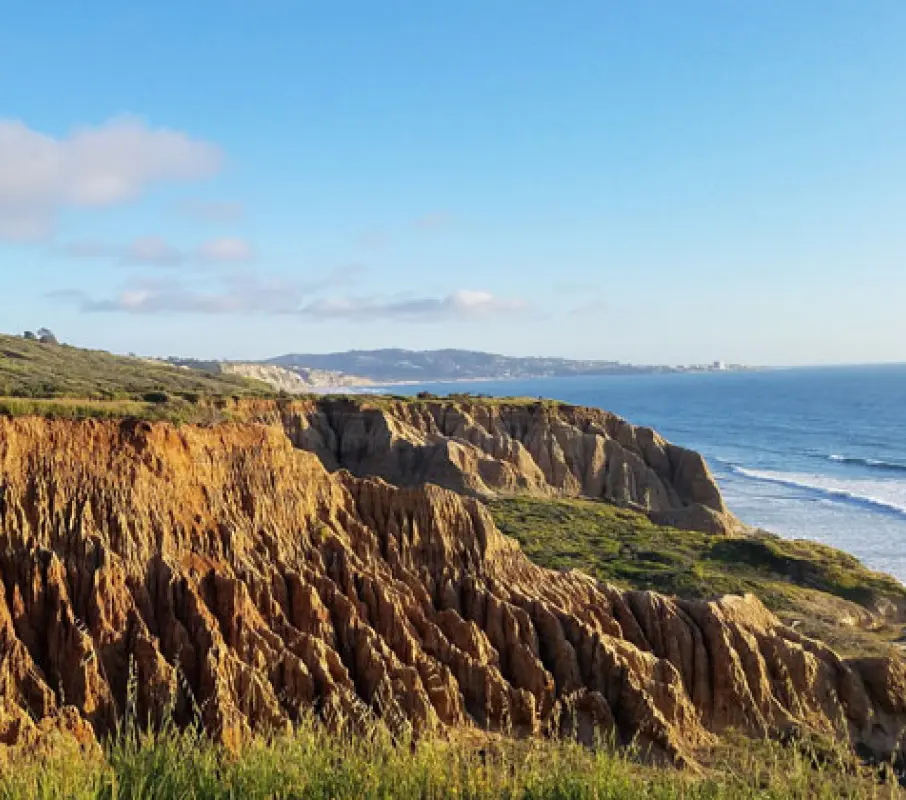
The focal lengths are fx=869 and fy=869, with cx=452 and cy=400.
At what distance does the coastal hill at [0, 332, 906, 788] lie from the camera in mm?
22562

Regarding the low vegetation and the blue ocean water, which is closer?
the low vegetation

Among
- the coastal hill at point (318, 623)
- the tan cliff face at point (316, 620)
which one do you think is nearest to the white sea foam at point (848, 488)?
the coastal hill at point (318, 623)

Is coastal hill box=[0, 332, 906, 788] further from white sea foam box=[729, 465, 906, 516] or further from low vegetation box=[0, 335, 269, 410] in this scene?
white sea foam box=[729, 465, 906, 516]

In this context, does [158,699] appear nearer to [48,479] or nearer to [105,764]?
[48,479]

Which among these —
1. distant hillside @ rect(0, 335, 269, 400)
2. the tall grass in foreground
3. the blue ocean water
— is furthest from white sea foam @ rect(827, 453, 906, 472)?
the tall grass in foreground

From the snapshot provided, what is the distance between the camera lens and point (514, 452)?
81688mm

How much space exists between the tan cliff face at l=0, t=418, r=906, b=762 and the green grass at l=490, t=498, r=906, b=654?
11.5 meters

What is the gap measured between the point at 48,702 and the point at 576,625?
16.2 m

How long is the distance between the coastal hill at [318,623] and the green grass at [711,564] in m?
6.36

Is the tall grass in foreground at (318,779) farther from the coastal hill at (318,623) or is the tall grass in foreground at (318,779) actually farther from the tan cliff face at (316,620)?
the tan cliff face at (316,620)

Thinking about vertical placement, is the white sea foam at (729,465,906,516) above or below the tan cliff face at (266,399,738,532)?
below

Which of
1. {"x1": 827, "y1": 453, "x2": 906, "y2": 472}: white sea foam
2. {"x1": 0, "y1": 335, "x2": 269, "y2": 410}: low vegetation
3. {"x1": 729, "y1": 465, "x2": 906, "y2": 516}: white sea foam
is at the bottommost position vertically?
{"x1": 729, "y1": 465, "x2": 906, "y2": 516}: white sea foam

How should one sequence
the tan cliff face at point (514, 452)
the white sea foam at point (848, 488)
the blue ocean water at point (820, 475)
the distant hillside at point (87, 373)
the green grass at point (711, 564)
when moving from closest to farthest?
the green grass at point (711, 564)
the tan cliff face at point (514, 452)
the distant hillside at point (87, 373)
the blue ocean water at point (820, 475)
the white sea foam at point (848, 488)

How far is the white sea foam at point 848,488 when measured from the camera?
97.4 metres
